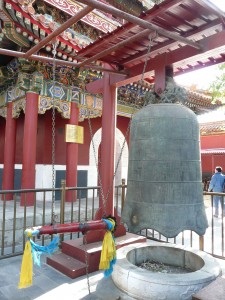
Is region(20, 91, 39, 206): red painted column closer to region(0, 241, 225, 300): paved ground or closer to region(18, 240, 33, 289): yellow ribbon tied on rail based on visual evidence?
region(0, 241, 225, 300): paved ground

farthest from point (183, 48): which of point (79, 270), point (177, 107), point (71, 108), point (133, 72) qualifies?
point (71, 108)

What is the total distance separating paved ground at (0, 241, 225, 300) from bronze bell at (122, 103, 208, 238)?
3.90 feet

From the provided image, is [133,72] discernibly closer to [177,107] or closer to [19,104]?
[177,107]

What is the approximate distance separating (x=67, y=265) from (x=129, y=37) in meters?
3.07

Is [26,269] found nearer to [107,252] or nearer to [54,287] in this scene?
[107,252]

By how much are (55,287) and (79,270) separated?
0.42 m

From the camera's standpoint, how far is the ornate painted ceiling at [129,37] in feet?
7.61

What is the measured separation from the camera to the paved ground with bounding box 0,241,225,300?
288cm

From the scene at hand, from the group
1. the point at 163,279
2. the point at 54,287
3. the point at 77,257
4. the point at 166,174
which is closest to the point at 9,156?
the point at 77,257

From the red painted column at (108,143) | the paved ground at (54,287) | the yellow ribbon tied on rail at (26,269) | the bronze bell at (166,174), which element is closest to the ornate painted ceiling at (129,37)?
the red painted column at (108,143)

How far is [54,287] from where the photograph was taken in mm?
3121

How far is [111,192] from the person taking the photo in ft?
13.7

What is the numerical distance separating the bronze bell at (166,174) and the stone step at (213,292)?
0.50 metres

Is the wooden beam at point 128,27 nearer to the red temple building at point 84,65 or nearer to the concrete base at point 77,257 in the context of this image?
the red temple building at point 84,65
